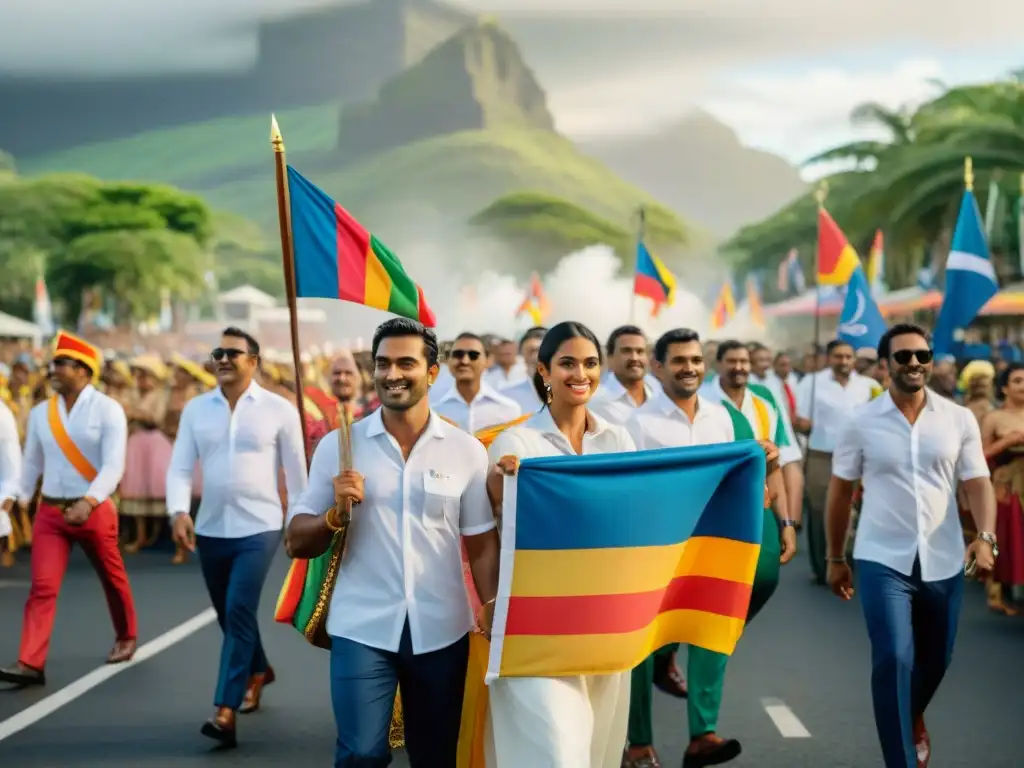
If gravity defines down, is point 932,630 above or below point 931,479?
below

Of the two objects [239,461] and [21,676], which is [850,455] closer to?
[239,461]

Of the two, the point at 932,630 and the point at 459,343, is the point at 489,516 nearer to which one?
the point at 932,630

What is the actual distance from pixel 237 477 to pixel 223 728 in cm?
124

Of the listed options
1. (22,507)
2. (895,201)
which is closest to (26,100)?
(895,201)

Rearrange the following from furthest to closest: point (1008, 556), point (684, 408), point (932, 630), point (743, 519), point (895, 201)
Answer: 1. point (895, 201)
2. point (1008, 556)
3. point (684, 408)
4. point (932, 630)
5. point (743, 519)

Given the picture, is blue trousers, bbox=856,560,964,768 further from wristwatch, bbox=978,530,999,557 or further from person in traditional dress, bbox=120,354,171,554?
person in traditional dress, bbox=120,354,171,554

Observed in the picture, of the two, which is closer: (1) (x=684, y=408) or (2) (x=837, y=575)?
(2) (x=837, y=575)

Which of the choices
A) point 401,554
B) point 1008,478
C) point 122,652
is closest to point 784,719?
point 401,554

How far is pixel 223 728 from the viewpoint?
7191 mm

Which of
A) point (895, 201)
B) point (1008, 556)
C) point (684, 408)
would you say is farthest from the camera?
point (895, 201)

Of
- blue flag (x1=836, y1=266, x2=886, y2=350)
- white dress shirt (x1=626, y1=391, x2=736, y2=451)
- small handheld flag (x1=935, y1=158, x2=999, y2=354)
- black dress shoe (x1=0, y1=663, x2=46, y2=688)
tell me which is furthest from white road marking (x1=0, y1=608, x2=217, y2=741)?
blue flag (x1=836, y1=266, x2=886, y2=350)

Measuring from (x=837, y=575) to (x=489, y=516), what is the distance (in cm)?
221

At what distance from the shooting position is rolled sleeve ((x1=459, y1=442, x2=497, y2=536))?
496 cm

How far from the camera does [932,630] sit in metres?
6.45
